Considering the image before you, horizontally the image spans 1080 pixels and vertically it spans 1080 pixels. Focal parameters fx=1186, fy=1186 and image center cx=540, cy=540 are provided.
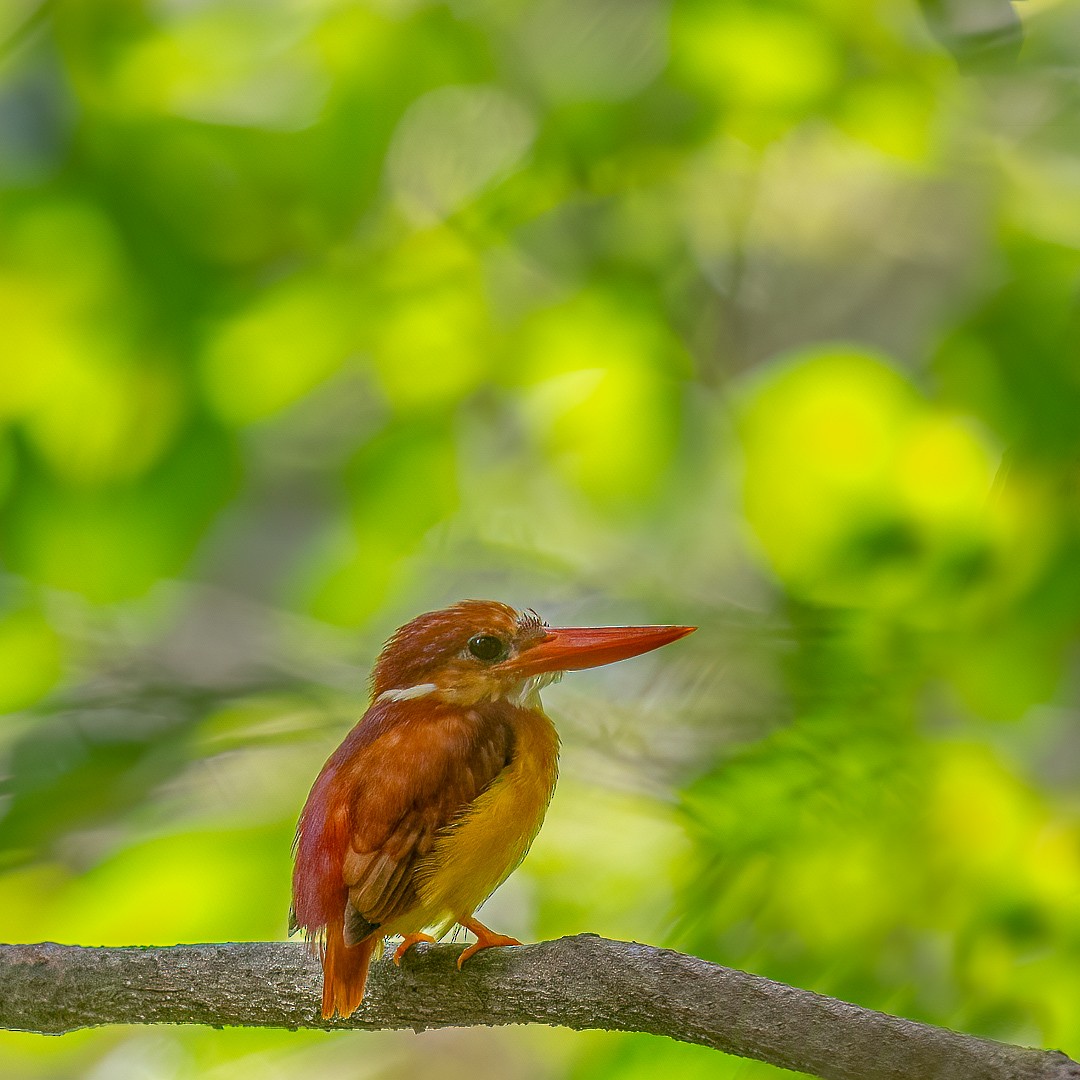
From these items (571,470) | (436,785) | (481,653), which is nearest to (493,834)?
(436,785)

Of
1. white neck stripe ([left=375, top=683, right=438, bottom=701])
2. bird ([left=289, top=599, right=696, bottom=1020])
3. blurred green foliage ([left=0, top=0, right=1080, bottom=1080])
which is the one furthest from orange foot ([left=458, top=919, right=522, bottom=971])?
white neck stripe ([left=375, top=683, right=438, bottom=701])

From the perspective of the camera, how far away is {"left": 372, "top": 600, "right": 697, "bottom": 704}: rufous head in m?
1.15

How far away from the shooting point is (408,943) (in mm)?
1237

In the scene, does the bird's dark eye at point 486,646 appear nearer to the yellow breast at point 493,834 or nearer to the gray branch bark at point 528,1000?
the yellow breast at point 493,834

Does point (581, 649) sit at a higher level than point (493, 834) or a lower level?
higher

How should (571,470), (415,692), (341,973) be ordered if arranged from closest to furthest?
(341,973) < (415,692) < (571,470)

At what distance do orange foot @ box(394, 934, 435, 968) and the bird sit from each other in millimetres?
31

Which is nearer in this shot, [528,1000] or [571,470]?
[528,1000]

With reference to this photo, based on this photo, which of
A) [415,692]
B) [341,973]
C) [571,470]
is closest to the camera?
[341,973]

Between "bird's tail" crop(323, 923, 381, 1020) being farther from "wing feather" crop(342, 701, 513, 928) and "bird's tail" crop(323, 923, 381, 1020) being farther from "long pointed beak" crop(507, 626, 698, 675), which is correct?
"long pointed beak" crop(507, 626, 698, 675)

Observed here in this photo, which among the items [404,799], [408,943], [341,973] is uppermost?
[404,799]

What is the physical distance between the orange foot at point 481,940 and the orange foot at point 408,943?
8cm

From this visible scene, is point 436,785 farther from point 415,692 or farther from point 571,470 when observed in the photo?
point 571,470

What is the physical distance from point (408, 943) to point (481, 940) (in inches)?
4.5
